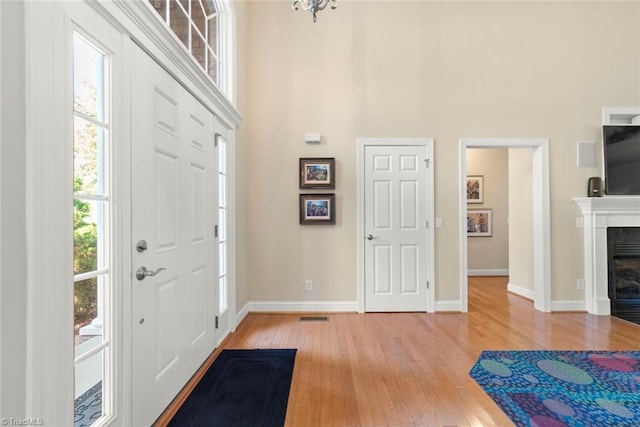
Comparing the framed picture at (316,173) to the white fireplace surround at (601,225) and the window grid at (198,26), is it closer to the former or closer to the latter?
the window grid at (198,26)

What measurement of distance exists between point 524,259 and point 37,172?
17.4ft

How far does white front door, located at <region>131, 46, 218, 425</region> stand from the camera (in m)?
1.55

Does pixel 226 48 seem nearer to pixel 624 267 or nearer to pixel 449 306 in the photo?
pixel 449 306

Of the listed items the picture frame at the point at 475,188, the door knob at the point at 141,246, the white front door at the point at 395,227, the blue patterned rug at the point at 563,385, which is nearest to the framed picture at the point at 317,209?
the white front door at the point at 395,227

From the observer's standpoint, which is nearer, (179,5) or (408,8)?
(179,5)

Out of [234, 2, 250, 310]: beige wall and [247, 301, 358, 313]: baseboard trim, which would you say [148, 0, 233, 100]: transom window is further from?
[247, 301, 358, 313]: baseboard trim

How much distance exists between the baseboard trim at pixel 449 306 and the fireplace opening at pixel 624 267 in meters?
1.84

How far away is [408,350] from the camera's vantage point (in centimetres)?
261

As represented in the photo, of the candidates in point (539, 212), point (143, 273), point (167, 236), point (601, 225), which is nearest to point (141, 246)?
point (143, 273)

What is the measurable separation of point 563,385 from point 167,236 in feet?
9.37

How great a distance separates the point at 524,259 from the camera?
4.39 metres

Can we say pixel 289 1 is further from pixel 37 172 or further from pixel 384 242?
pixel 37 172

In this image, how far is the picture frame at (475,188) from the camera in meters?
6.12

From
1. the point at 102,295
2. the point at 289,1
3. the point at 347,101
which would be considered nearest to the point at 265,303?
the point at 102,295
